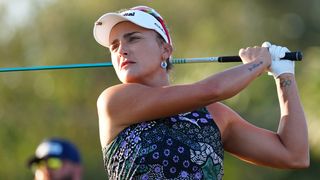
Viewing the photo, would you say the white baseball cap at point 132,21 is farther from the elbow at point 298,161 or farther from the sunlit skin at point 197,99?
the elbow at point 298,161

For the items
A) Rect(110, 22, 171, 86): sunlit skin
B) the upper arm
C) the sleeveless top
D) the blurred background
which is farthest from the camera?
the blurred background

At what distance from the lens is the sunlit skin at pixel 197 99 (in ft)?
23.6

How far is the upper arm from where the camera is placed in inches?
301

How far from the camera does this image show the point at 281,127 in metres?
7.70

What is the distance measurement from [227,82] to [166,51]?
0.64 meters

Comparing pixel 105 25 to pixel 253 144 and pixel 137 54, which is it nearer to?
pixel 137 54

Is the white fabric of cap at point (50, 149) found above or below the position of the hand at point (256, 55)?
below

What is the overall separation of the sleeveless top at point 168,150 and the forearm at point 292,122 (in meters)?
0.53

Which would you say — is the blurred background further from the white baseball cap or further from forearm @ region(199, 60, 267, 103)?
forearm @ region(199, 60, 267, 103)

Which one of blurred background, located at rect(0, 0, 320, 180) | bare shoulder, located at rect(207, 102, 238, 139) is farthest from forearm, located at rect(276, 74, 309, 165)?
blurred background, located at rect(0, 0, 320, 180)

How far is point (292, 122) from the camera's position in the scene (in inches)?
300

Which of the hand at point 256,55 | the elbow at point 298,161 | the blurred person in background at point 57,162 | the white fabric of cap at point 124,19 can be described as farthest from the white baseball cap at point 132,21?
the blurred person in background at point 57,162

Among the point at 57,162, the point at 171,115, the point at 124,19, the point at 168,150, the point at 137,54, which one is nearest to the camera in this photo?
the point at 57,162

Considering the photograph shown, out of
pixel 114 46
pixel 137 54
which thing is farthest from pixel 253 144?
pixel 114 46
